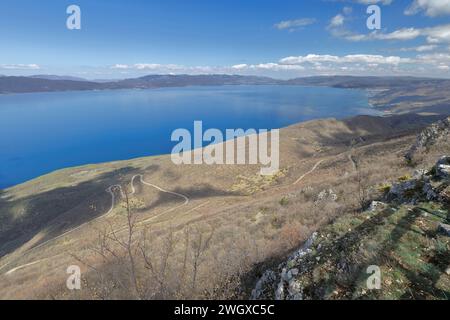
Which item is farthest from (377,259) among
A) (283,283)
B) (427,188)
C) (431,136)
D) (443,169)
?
(431,136)

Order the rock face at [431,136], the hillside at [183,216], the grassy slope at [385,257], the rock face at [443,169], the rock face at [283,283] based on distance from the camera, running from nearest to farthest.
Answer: the grassy slope at [385,257]
the rock face at [283,283]
the rock face at [443,169]
the hillside at [183,216]
the rock face at [431,136]

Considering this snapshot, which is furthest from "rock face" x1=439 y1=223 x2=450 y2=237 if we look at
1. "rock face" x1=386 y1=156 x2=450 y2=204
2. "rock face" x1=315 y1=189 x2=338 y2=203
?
"rock face" x1=315 y1=189 x2=338 y2=203

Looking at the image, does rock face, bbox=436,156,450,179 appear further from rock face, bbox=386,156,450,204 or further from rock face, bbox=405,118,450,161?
rock face, bbox=405,118,450,161

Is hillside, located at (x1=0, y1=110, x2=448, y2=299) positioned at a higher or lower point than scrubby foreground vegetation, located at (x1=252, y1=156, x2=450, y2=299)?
lower

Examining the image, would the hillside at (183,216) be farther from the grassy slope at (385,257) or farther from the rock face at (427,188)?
the grassy slope at (385,257)

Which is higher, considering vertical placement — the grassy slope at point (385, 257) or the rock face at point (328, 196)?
the grassy slope at point (385, 257)

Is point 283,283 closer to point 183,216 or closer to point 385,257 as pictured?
point 385,257

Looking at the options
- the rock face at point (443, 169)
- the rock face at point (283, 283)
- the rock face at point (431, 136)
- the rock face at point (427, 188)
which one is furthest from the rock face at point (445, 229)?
the rock face at point (431, 136)

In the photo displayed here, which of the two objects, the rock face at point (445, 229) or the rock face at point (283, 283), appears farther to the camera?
the rock face at point (445, 229)

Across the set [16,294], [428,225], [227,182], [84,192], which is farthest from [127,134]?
[428,225]

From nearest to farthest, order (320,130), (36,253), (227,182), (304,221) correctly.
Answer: (304,221), (36,253), (227,182), (320,130)
